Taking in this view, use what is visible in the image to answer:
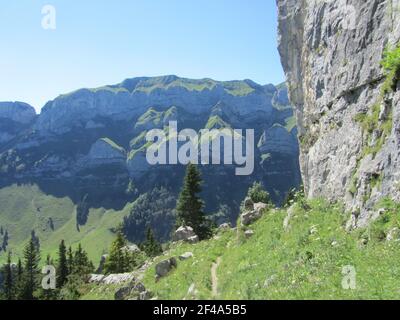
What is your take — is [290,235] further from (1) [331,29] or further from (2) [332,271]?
(1) [331,29]

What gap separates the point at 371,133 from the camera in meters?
25.7

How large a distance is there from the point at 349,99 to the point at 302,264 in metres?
16.8

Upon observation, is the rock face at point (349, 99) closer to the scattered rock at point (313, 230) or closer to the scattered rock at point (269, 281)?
Result: the scattered rock at point (313, 230)

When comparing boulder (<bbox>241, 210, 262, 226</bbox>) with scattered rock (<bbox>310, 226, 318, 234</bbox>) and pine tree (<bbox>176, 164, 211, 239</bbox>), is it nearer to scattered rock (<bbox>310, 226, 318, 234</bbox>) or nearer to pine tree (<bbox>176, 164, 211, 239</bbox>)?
scattered rock (<bbox>310, 226, 318, 234</bbox>)

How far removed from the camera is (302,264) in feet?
61.5

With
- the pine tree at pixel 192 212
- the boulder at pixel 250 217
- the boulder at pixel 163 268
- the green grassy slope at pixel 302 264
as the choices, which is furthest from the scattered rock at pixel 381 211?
the pine tree at pixel 192 212

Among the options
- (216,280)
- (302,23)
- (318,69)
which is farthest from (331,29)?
(216,280)

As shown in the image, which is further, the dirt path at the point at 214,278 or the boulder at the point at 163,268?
the boulder at the point at 163,268

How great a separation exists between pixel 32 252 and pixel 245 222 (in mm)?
78339

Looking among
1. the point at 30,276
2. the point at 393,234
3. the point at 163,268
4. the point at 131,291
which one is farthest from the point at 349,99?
the point at 30,276

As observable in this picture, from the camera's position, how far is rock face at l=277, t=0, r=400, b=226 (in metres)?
22.6

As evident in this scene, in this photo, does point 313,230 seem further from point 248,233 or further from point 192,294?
point 248,233

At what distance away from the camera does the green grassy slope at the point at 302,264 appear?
14430mm

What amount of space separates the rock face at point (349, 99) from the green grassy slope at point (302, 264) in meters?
1.88
